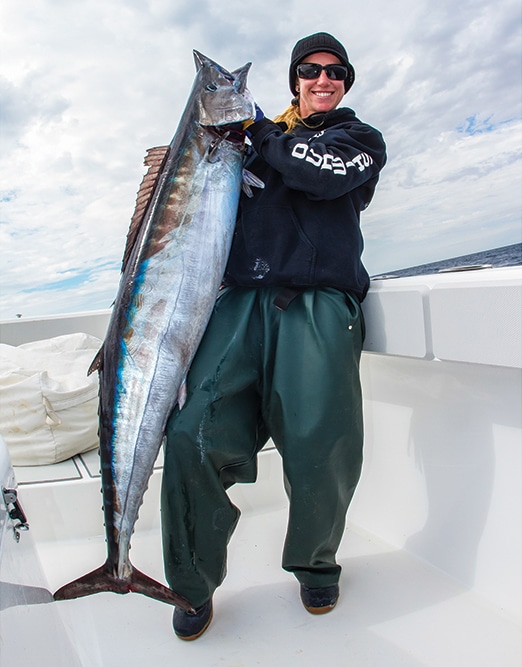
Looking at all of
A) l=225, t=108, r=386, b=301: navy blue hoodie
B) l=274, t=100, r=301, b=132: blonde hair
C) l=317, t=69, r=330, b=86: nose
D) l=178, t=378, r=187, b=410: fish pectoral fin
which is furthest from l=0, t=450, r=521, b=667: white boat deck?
l=317, t=69, r=330, b=86: nose

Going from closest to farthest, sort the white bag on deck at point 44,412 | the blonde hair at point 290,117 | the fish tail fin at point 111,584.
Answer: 1. the fish tail fin at point 111,584
2. the blonde hair at point 290,117
3. the white bag on deck at point 44,412

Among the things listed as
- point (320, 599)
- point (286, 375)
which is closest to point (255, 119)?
point (286, 375)

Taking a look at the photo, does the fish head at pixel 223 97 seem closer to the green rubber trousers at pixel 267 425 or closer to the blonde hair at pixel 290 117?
the blonde hair at pixel 290 117

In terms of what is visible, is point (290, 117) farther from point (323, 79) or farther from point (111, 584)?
point (111, 584)

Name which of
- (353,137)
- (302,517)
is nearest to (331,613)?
(302,517)

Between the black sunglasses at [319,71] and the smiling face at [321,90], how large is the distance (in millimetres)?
12

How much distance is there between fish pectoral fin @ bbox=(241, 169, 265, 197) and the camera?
1.94m

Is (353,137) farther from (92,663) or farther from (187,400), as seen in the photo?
(92,663)

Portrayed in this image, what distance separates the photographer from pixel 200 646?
189 centimetres

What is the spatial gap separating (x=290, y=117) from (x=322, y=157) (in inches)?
20.7

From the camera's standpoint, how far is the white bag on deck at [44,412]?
2783mm

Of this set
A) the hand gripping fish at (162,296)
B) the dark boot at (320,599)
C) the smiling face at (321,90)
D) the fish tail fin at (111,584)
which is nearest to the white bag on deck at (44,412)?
the hand gripping fish at (162,296)

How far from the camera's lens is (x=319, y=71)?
82.2 inches

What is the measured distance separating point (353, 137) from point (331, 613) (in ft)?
5.64
